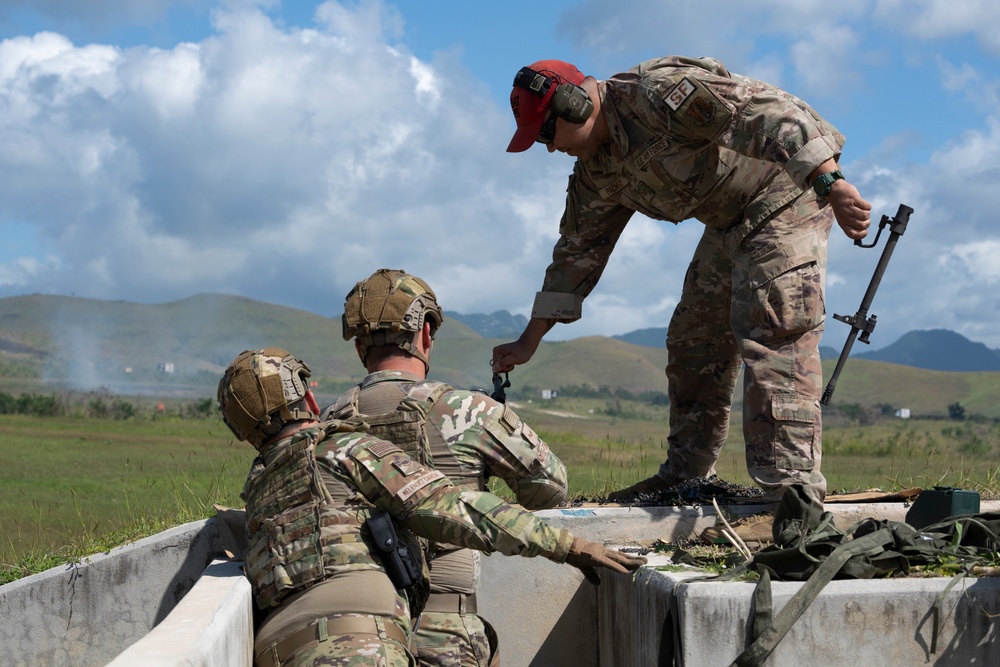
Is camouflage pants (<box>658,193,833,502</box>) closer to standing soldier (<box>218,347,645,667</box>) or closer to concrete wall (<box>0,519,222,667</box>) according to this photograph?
standing soldier (<box>218,347,645,667</box>)

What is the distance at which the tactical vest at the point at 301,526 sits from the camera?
354cm

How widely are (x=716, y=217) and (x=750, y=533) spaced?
147cm

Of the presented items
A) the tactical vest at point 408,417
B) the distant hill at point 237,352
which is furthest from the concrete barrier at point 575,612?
the distant hill at point 237,352

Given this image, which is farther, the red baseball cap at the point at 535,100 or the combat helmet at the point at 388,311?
the red baseball cap at the point at 535,100

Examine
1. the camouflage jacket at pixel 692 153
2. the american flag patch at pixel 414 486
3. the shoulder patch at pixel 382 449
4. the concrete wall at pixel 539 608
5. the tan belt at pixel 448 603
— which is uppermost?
the camouflage jacket at pixel 692 153

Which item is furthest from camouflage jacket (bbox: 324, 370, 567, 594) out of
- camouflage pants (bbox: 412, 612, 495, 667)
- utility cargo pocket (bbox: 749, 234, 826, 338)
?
utility cargo pocket (bbox: 749, 234, 826, 338)

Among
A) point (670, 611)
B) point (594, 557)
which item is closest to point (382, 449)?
point (594, 557)

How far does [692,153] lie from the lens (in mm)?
5223

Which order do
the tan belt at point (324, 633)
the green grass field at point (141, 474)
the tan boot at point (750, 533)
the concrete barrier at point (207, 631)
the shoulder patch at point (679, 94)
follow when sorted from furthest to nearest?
1. the green grass field at point (141, 474)
2. the shoulder patch at point (679, 94)
3. the tan boot at point (750, 533)
4. the tan belt at point (324, 633)
5. the concrete barrier at point (207, 631)

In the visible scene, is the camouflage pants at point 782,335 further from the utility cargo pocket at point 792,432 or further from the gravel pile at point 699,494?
the gravel pile at point 699,494

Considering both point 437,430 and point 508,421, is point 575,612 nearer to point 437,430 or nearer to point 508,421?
point 508,421

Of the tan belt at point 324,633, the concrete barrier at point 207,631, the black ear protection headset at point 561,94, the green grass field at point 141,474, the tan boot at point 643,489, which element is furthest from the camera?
the green grass field at point 141,474

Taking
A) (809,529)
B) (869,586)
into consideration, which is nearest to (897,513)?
(809,529)

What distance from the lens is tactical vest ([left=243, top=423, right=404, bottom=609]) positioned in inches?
139
